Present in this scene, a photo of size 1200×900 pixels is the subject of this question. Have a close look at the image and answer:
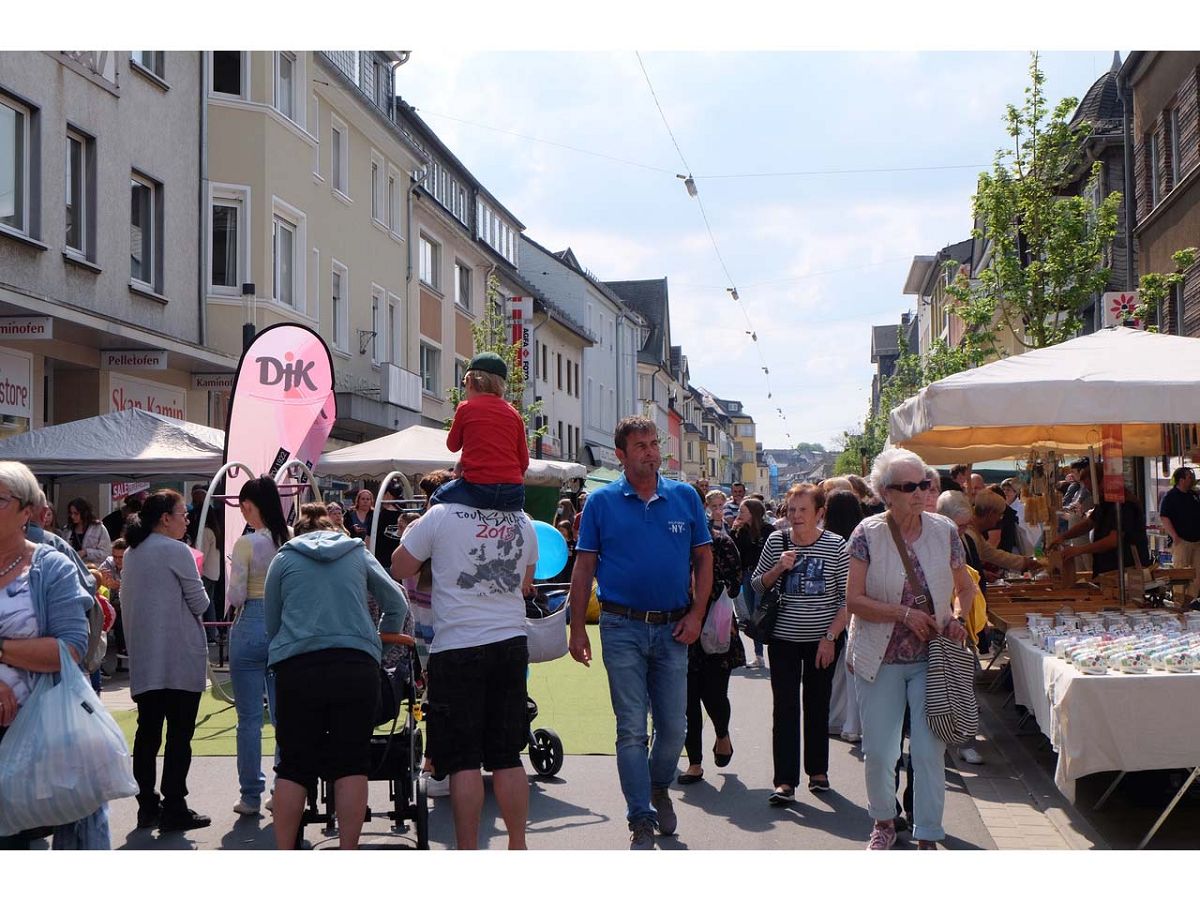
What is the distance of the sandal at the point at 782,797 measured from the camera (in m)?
7.51

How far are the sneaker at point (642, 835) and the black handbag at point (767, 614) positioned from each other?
1.65 meters

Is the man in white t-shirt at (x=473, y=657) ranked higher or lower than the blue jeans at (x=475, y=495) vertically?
lower

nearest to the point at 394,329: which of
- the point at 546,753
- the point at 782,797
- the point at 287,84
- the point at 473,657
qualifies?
the point at 287,84

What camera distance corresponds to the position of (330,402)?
521 inches

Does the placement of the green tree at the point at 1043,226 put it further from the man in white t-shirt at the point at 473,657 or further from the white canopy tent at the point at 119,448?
the man in white t-shirt at the point at 473,657

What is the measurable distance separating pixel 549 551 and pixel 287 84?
17668mm

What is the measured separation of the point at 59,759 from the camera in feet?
14.7

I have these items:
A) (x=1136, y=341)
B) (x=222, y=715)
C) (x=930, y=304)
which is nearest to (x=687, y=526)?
(x=1136, y=341)

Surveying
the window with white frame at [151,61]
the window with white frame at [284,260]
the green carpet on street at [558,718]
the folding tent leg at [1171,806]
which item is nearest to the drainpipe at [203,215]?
the window with white frame at [151,61]

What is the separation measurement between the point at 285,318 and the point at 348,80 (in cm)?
628

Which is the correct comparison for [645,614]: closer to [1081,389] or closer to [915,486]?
[915,486]

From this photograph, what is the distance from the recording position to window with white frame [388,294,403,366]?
31.8 m

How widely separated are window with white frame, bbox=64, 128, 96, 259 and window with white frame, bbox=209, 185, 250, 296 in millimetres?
4154

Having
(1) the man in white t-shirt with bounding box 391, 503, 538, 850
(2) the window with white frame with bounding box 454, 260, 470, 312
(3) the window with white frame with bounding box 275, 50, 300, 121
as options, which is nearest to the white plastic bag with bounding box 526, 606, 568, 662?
(1) the man in white t-shirt with bounding box 391, 503, 538, 850
